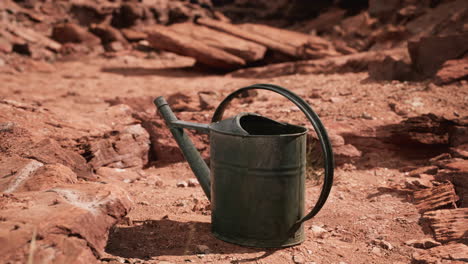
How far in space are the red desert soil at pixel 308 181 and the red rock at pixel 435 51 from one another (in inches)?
26.1

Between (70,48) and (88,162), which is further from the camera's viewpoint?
(70,48)

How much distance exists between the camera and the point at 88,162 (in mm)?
4117

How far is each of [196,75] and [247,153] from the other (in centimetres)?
726

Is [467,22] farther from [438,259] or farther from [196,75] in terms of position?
[438,259]

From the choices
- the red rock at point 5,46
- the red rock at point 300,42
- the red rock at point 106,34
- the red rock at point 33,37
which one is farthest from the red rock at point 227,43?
the red rock at point 5,46

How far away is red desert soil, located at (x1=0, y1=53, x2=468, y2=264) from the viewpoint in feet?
9.19

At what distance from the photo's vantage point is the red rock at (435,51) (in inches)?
279

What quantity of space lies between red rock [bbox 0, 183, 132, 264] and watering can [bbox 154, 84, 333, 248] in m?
0.56

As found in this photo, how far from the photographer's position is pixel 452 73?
652 cm

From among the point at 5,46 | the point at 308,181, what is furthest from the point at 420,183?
the point at 5,46

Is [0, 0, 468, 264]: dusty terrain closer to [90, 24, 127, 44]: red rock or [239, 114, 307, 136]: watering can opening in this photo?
[239, 114, 307, 136]: watering can opening

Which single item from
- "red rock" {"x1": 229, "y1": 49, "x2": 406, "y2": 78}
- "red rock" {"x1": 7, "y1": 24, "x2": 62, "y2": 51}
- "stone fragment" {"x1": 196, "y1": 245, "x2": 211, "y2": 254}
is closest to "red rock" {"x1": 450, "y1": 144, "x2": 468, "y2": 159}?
"stone fragment" {"x1": 196, "y1": 245, "x2": 211, "y2": 254}

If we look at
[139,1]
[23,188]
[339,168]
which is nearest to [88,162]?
[23,188]

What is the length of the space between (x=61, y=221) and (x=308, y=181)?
2.53 meters
